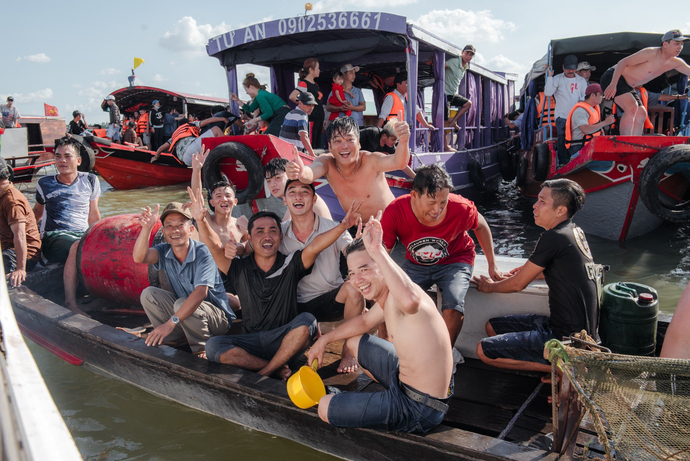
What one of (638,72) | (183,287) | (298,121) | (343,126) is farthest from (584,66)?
(183,287)

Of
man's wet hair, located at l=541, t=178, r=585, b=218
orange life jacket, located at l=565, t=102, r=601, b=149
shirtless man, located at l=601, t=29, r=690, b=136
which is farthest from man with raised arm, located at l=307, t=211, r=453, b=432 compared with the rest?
orange life jacket, located at l=565, t=102, r=601, b=149

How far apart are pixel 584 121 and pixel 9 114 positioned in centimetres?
1897

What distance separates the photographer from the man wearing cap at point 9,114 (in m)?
16.8

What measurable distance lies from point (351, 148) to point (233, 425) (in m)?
2.31

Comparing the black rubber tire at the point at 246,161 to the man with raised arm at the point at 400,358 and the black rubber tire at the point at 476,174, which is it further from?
the black rubber tire at the point at 476,174

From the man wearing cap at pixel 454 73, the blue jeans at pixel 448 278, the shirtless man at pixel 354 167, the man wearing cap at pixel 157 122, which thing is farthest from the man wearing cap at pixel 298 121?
the man wearing cap at pixel 157 122

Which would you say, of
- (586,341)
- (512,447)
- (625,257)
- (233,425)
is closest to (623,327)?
(586,341)

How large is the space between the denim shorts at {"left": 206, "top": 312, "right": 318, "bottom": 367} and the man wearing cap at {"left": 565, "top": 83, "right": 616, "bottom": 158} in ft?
23.4

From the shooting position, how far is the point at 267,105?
7336 mm

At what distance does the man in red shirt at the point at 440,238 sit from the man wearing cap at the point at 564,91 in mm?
6621

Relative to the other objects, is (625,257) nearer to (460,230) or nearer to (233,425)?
(460,230)

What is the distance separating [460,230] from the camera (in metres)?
3.38

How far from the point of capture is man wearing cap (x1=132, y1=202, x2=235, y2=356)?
3355 millimetres

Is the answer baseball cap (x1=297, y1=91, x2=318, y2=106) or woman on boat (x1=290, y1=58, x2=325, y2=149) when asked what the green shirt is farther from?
baseball cap (x1=297, y1=91, x2=318, y2=106)
